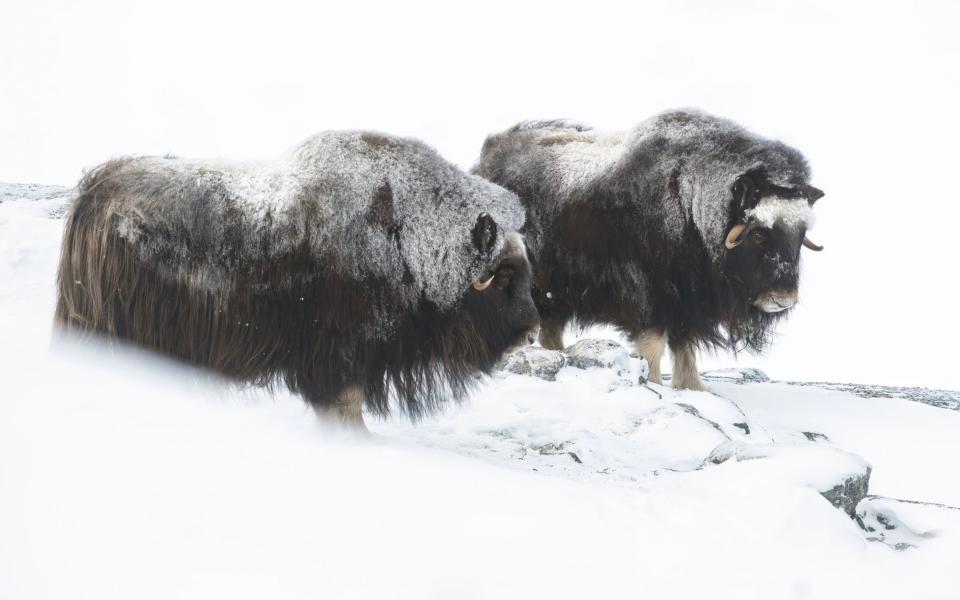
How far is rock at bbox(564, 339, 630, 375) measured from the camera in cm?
479

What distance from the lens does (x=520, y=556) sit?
2.26 metres

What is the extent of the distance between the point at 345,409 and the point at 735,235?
234 cm

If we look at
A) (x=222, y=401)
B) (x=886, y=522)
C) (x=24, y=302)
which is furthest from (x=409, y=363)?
(x=24, y=302)

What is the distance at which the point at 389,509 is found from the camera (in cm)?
239

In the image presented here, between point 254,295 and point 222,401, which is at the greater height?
point 254,295

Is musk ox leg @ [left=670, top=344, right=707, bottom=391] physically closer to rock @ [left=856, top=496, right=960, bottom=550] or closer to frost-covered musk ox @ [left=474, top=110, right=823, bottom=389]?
frost-covered musk ox @ [left=474, top=110, right=823, bottom=389]

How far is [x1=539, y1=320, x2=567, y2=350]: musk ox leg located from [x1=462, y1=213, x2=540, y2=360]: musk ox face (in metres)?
1.90

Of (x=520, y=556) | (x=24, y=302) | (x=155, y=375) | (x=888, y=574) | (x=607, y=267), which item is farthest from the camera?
(x=24, y=302)

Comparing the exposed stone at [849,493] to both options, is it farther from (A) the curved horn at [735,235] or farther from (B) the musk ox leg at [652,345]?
(B) the musk ox leg at [652,345]

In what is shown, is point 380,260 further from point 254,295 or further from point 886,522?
point 886,522

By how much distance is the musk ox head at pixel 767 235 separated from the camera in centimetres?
477

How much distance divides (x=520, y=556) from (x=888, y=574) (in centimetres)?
103

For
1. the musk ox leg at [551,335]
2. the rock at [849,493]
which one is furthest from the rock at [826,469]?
the musk ox leg at [551,335]

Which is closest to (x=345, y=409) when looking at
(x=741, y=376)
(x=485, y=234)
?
(x=485, y=234)
